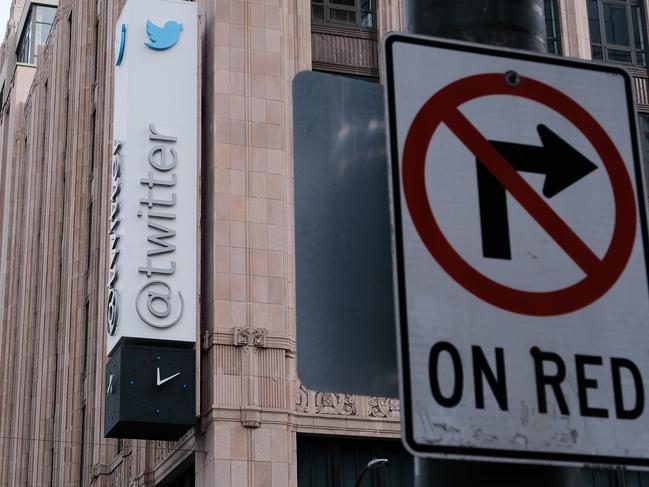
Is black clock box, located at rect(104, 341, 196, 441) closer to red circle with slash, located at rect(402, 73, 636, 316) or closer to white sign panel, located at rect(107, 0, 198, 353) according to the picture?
white sign panel, located at rect(107, 0, 198, 353)

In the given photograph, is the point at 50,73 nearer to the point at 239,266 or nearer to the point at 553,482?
the point at 239,266

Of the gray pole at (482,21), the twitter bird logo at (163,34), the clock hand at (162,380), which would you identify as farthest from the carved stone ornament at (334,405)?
the gray pole at (482,21)

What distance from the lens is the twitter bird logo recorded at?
35.2 metres

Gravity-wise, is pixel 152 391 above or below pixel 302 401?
above

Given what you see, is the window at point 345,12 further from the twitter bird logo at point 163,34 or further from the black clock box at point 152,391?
the black clock box at point 152,391

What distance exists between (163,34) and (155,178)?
4.29 meters

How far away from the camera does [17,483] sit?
2185 inches

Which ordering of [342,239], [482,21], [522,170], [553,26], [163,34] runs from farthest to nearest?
[553,26], [163,34], [482,21], [342,239], [522,170]

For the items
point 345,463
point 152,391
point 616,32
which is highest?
point 616,32

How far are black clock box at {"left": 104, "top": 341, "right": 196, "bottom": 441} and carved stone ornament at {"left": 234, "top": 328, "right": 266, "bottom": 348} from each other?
1237mm

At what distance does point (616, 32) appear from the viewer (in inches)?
1597

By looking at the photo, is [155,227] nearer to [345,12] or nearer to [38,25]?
[345,12]

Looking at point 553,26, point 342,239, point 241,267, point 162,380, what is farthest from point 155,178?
point 342,239

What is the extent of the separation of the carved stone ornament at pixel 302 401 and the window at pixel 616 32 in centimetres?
1471
